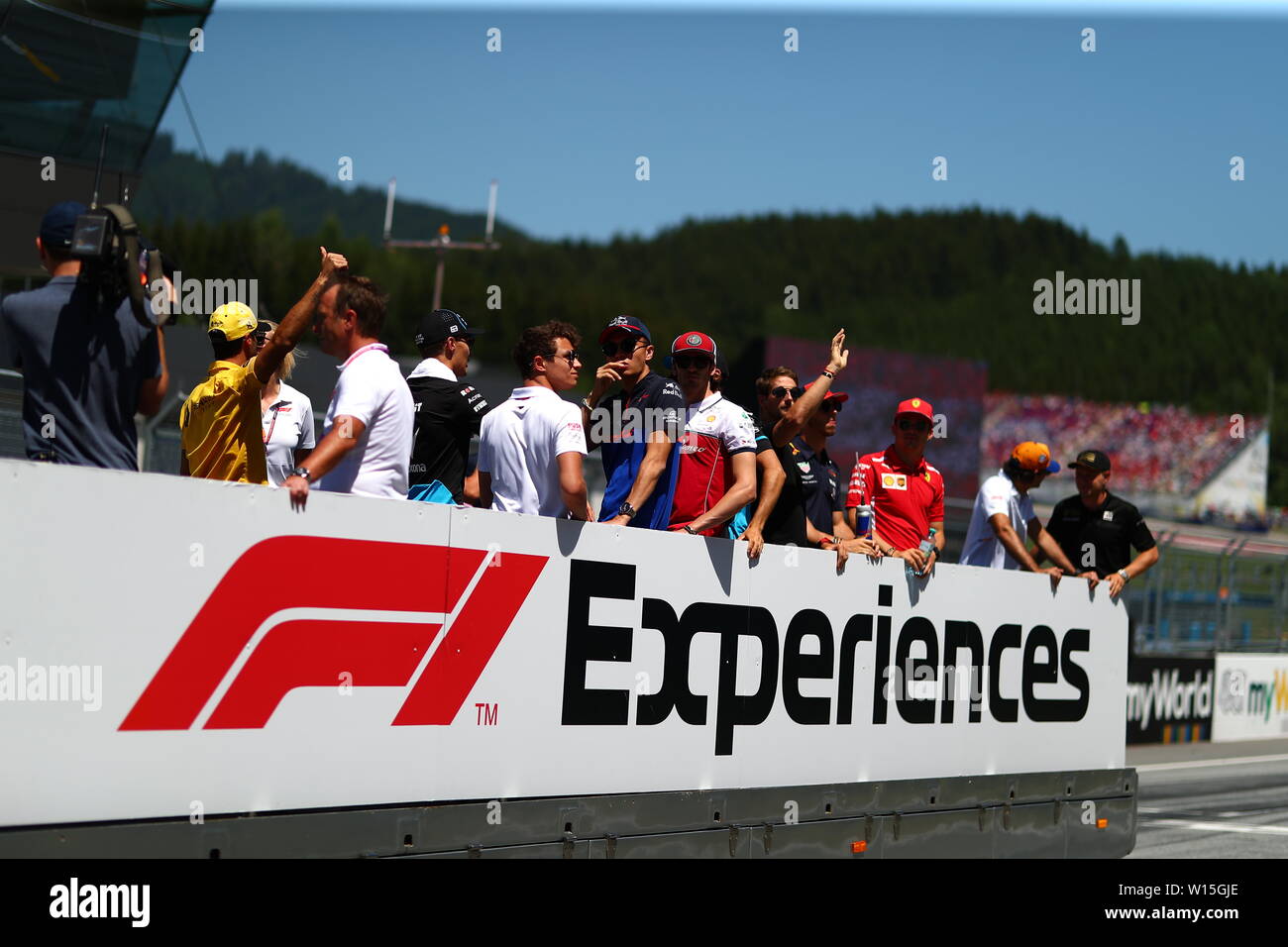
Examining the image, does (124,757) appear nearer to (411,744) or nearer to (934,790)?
(411,744)

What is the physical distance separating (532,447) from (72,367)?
69.2 inches

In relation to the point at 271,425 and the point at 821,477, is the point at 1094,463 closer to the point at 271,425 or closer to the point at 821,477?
the point at 821,477

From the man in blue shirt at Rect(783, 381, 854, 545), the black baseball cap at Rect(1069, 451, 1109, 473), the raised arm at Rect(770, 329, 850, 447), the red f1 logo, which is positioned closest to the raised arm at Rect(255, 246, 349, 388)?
the red f1 logo

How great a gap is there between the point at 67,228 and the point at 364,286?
995mm

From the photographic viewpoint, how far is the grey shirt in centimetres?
416

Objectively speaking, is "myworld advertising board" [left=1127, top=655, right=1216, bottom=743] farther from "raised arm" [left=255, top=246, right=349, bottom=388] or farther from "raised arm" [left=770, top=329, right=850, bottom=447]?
"raised arm" [left=255, top=246, right=349, bottom=388]

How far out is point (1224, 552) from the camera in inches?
746

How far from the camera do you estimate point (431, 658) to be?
4.38 metres

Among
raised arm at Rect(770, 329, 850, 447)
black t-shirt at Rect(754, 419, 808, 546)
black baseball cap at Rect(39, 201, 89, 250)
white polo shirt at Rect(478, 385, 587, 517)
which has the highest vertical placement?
black baseball cap at Rect(39, 201, 89, 250)

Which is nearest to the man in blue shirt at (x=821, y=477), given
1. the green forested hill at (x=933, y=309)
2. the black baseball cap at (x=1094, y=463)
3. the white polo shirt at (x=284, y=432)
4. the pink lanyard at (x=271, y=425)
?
A: the black baseball cap at (x=1094, y=463)

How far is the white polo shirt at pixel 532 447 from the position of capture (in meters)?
5.30

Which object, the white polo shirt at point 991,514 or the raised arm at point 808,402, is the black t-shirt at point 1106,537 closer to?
the white polo shirt at point 991,514

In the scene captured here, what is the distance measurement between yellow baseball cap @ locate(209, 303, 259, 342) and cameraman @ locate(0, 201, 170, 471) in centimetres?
122
